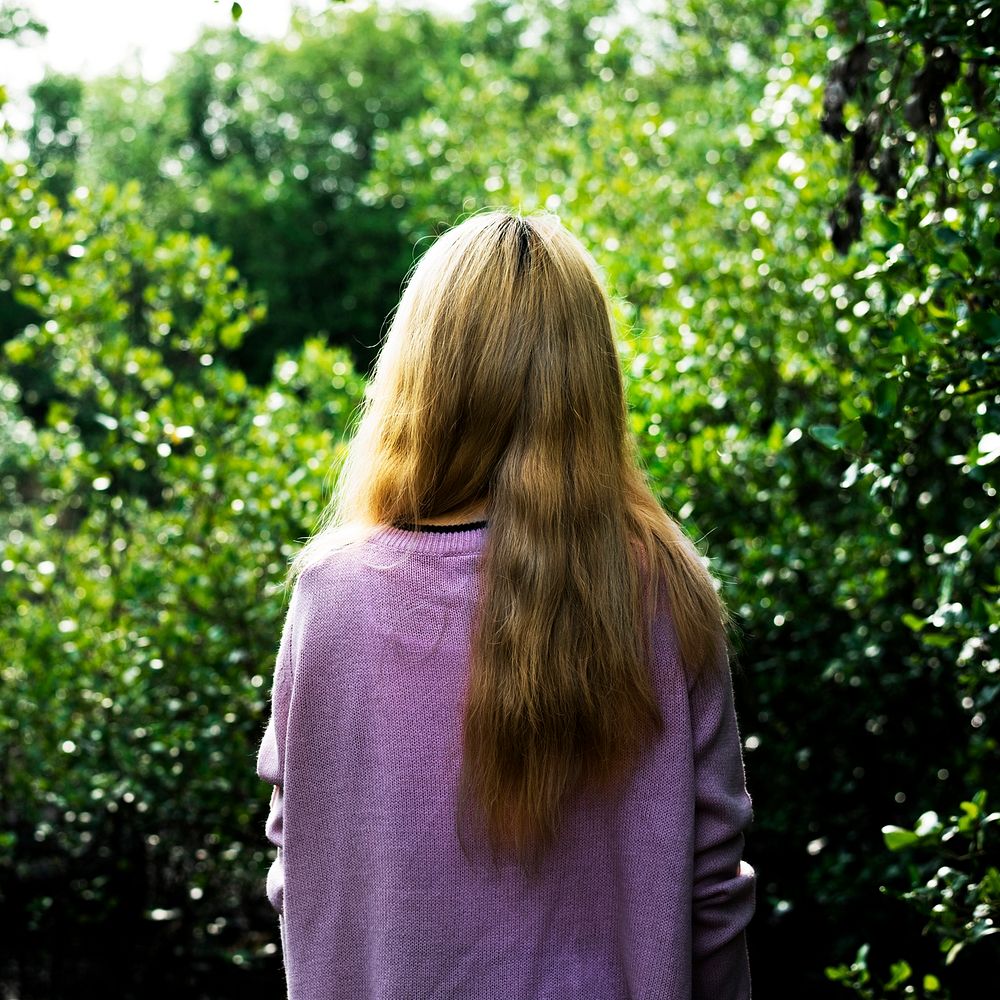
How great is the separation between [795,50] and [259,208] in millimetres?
19322

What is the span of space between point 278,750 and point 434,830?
0.29m

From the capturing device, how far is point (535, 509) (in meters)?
1.58

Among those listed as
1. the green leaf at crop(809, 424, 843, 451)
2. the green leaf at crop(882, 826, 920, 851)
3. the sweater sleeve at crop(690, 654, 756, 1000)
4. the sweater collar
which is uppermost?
the green leaf at crop(809, 424, 843, 451)

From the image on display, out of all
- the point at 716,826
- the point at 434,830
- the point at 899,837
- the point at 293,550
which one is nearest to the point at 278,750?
the point at 434,830

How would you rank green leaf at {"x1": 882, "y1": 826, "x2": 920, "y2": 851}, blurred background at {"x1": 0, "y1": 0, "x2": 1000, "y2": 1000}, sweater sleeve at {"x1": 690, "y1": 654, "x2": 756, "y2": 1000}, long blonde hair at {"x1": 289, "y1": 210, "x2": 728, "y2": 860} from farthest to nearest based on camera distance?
blurred background at {"x1": 0, "y1": 0, "x2": 1000, "y2": 1000}
green leaf at {"x1": 882, "y1": 826, "x2": 920, "y2": 851}
sweater sleeve at {"x1": 690, "y1": 654, "x2": 756, "y2": 1000}
long blonde hair at {"x1": 289, "y1": 210, "x2": 728, "y2": 860}

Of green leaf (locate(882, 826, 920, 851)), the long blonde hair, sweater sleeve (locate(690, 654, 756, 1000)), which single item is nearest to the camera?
the long blonde hair

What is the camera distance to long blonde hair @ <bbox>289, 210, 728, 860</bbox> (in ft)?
5.11

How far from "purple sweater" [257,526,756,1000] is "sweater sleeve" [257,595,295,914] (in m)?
0.03

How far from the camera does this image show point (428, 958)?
62.4 inches

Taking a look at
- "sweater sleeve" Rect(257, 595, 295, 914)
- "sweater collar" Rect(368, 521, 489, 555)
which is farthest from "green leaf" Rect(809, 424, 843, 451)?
"sweater sleeve" Rect(257, 595, 295, 914)

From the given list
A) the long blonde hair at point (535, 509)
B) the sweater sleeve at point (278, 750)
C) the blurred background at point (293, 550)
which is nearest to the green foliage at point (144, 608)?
the blurred background at point (293, 550)

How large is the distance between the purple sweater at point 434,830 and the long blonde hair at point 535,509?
4 cm

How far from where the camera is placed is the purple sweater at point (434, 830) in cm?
159

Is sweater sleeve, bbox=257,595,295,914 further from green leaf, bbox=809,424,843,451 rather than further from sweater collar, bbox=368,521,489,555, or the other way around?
green leaf, bbox=809,424,843,451
